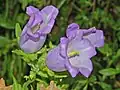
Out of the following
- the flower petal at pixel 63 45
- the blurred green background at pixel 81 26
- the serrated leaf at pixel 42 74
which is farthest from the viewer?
the blurred green background at pixel 81 26

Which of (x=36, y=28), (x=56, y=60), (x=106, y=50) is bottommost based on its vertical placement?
(x=106, y=50)

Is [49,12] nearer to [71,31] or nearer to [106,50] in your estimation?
[71,31]

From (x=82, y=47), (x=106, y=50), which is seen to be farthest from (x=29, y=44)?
(x=106, y=50)

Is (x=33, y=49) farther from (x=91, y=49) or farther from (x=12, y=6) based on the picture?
(x=12, y=6)

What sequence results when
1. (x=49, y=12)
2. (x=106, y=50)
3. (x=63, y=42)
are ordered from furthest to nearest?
(x=106, y=50) < (x=49, y=12) < (x=63, y=42)

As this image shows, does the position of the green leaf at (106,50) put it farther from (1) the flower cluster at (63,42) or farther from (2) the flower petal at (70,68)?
(2) the flower petal at (70,68)

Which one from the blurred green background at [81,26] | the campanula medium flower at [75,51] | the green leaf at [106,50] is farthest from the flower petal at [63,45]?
the green leaf at [106,50]

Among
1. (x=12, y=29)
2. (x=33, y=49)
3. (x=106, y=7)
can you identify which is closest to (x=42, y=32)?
(x=33, y=49)
